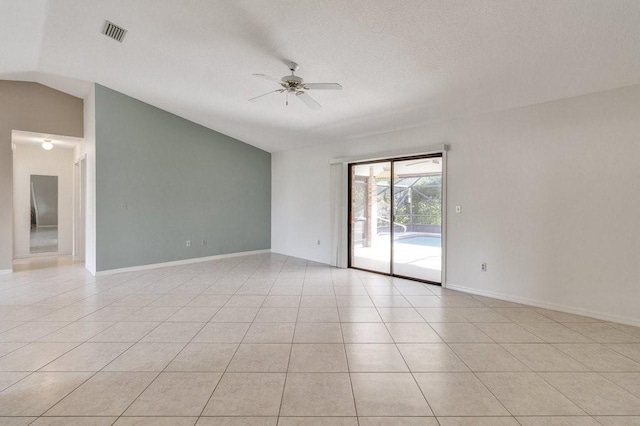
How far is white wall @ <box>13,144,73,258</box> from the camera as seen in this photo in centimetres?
689

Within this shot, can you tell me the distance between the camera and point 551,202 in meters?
3.70

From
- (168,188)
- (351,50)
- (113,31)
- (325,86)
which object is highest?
(113,31)

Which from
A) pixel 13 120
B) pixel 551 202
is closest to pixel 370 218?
pixel 551 202

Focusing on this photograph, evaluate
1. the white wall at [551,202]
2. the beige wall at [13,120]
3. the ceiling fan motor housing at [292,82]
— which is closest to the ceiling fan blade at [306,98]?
the ceiling fan motor housing at [292,82]

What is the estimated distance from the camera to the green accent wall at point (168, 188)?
5.39 meters

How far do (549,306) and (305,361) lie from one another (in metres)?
3.20

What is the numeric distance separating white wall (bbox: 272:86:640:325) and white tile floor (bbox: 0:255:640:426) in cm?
36

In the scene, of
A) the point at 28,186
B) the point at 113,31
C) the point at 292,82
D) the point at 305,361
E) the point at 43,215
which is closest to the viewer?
the point at 305,361

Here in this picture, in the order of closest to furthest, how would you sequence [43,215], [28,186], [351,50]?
[351,50], [28,186], [43,215]

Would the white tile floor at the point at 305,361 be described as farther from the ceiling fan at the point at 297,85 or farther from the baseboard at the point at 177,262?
the ceiling fan at the point at 297,85

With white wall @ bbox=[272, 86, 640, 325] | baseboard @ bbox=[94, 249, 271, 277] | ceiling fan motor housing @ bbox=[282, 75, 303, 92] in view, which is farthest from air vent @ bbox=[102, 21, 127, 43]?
white wall @ bbox=[272, 86, 640, 325]

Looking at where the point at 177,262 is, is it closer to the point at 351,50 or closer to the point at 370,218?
the point at 370,218

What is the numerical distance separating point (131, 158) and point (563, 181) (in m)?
6.78

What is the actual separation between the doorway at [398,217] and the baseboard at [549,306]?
0.51 m
